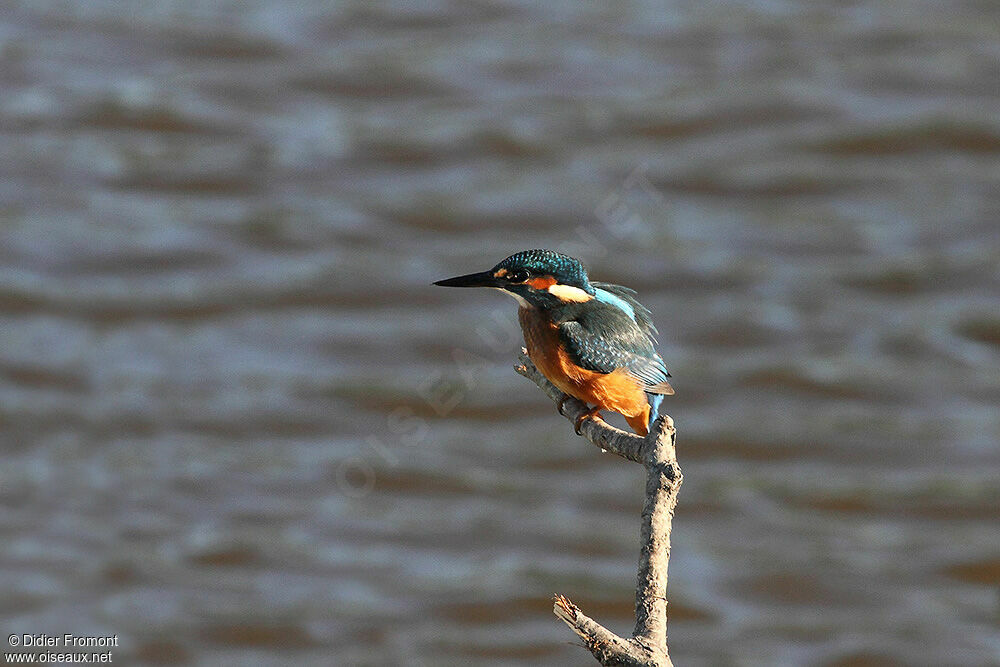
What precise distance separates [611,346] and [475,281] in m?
0.51

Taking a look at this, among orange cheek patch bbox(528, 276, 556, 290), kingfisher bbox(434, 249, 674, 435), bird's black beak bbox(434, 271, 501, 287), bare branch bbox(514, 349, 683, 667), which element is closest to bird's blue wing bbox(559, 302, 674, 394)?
kingfisher bbox(434, 249, 674, 435)

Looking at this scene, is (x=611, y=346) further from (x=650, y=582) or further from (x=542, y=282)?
(x=650, y=582)

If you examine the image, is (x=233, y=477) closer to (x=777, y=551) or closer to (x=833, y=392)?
(x=777, y=551)

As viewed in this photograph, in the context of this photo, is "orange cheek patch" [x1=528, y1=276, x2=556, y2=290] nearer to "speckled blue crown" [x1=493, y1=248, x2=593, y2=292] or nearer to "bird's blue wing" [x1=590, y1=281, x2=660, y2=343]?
"speckled blue crown" [x1=493, y1=248, x2=593, y2=292]

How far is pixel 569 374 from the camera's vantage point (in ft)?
11.2

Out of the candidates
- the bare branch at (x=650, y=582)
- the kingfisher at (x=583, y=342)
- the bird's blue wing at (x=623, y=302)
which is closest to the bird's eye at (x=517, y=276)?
the kingfisher at (x=583, y=342)

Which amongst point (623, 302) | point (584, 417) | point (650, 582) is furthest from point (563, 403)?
point (650, 582)

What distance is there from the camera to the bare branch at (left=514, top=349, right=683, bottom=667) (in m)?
2.08

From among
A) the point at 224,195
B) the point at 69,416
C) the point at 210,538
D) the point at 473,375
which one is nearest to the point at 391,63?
the point at 224,195

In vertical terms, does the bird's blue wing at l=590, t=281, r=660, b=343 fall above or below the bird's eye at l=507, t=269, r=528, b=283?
above

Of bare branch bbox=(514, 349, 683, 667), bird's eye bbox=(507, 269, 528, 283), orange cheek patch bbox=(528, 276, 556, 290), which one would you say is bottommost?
bare branch bbox=(514, 349, 683, 667)

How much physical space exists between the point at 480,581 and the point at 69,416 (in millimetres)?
2722

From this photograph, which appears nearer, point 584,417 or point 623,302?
point 584,417

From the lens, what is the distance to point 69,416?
310 inches
